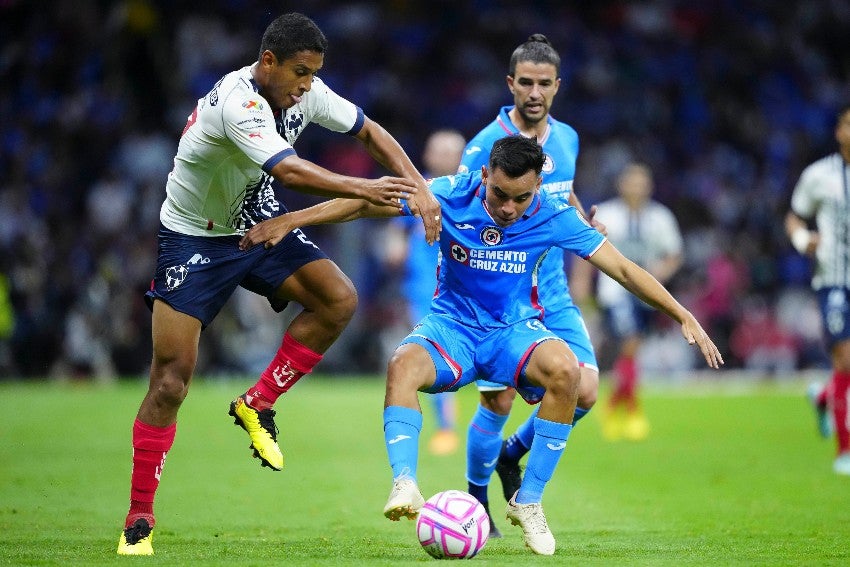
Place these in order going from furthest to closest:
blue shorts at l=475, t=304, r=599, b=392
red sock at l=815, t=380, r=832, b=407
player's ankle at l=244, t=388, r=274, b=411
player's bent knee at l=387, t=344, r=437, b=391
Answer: red sock at l=815, t=380, r=832, b=407
blue shorts at l=475, t=304, r=599, b=392
player's ankle at l=244, t=388, r=274, b=411
player's bent knee at l=387, t=344, r=437, b=391

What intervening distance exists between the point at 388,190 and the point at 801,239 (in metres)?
5.20

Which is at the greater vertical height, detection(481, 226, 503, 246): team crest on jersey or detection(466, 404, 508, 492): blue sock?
detection(481, 226, 503, 246): team crest on jersey

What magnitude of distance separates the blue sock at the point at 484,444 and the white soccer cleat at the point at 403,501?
1442 mm

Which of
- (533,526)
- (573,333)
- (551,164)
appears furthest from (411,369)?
(551,164)

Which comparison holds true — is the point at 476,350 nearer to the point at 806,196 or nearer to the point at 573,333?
the point at 573,333

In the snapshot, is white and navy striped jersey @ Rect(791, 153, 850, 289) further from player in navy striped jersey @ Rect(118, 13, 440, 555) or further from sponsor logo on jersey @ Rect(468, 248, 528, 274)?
player in navy striped jersey @ Rect(118, 13, 440, 555)

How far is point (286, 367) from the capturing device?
24.3ft

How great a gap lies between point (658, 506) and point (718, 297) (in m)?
13.8

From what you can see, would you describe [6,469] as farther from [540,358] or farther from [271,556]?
[540,358]

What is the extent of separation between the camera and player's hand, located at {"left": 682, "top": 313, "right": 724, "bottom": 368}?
21.0 ft

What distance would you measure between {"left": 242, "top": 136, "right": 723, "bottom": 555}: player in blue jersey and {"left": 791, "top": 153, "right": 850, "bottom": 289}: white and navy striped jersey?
4.33 m

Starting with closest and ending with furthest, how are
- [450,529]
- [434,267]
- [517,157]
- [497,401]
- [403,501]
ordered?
[403,501] → [450,529] → [517,157] → [497,401] → [434,267]

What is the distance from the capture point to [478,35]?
24391mm

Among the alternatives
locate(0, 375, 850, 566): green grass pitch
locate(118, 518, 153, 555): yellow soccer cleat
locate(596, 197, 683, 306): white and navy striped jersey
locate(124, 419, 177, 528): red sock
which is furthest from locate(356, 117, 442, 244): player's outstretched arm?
locate(596, 197, 683, 306): white and navy striped jersey
